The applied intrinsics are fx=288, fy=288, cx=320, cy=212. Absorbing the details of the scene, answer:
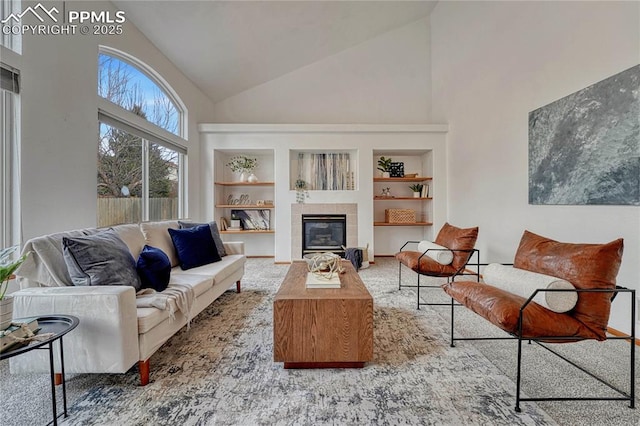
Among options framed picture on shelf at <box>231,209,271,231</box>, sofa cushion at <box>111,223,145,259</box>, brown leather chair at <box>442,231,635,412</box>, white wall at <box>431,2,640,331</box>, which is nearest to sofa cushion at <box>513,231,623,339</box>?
brown leather chair at <box>442,231,635,412</box>

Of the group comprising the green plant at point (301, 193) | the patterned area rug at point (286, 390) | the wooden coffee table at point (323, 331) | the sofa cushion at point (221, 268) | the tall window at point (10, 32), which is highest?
the tall window at point (10, 32)

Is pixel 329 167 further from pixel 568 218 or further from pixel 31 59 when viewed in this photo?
pixel 31 59

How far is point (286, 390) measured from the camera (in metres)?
1.63

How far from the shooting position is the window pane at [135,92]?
9.71 ft

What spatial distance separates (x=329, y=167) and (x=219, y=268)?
3.11 m

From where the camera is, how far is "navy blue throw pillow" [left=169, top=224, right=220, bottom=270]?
2865 millimetres

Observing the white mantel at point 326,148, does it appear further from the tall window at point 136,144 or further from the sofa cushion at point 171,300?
the sofa cushion at point 171,300

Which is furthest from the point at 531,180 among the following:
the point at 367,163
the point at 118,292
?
the point at 118,292

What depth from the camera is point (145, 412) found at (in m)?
1.46

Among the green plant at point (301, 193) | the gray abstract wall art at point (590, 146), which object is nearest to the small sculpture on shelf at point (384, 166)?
the green plant at point (301, 193)

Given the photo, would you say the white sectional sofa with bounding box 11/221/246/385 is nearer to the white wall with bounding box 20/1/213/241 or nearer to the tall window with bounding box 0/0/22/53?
the white wall with bounding box 20/1/213/241

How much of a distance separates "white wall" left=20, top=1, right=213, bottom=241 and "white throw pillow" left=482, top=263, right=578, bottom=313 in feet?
11.1

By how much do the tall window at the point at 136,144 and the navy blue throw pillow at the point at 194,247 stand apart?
0.78 metres

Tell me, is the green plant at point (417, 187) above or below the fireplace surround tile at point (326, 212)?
above
